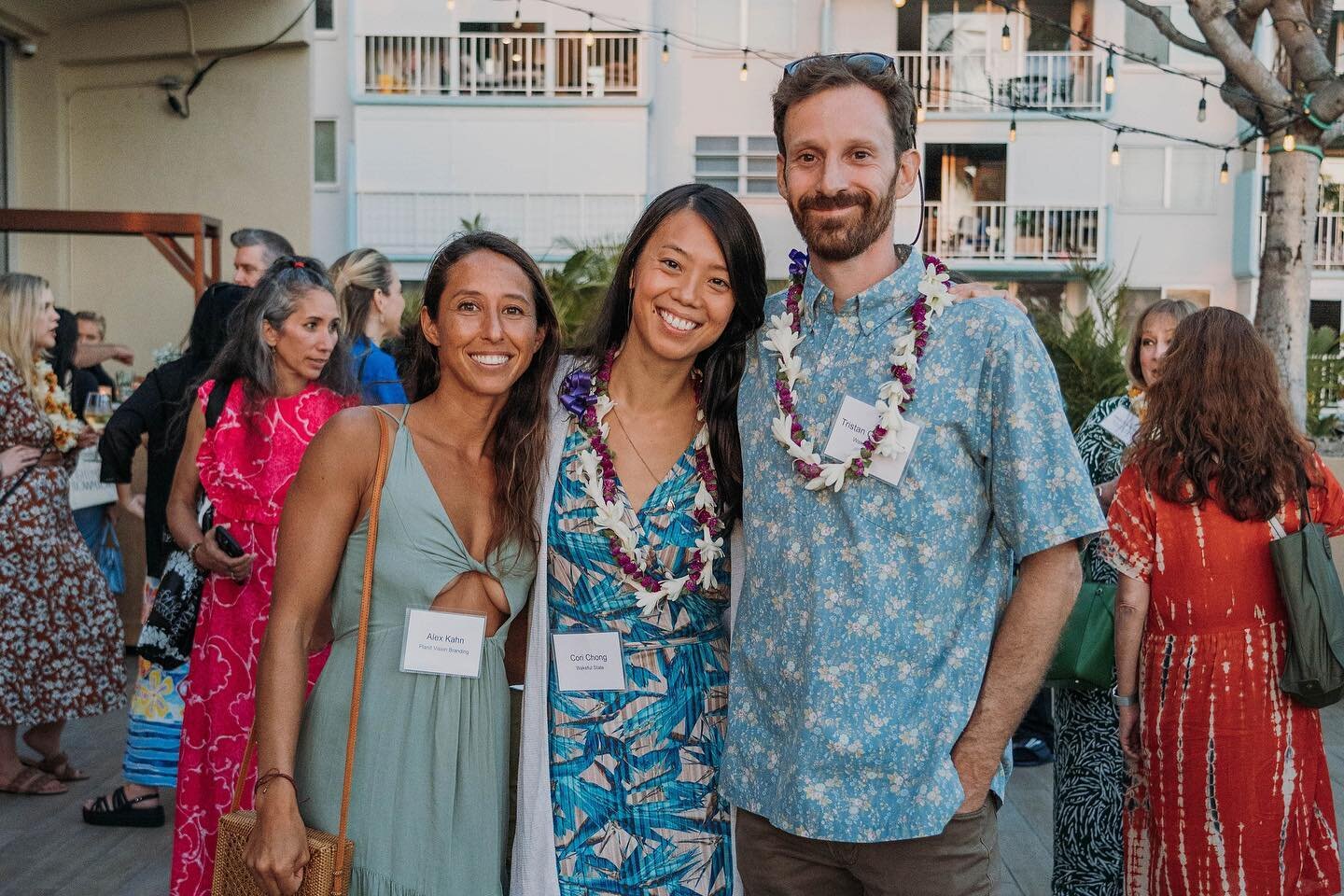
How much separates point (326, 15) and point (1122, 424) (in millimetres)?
20790

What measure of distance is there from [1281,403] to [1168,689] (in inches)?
32.2

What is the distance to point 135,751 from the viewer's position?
4586 millimetres

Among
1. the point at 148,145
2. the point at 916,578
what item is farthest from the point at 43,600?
the point at 148,145

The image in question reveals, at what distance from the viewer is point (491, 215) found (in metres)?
21.0

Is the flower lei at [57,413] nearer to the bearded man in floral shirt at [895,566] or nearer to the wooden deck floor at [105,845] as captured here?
the wooden deck floor at [105,845]

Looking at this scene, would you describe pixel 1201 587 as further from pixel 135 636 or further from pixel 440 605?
pixel 135 636

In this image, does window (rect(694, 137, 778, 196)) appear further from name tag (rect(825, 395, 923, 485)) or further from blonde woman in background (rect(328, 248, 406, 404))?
name tag (rect(825, 395, 923, 485))

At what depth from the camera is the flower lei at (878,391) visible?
2.07m

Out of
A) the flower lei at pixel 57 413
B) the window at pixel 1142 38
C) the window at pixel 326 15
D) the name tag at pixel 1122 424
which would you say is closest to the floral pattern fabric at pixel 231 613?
the flower lei at pixel 57 413

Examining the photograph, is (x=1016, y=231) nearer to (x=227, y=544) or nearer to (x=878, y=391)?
(x=227, y=544)

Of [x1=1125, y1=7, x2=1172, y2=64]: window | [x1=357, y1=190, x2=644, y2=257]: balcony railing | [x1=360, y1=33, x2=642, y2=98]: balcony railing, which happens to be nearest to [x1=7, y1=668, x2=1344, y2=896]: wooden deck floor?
[x1=357, y1=190, x2=644, y2=257]: balcony railing

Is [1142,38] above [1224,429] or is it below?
above

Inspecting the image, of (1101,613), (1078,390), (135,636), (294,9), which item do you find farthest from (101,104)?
(1101,613)

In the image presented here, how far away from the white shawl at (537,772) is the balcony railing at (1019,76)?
69.0 ft
